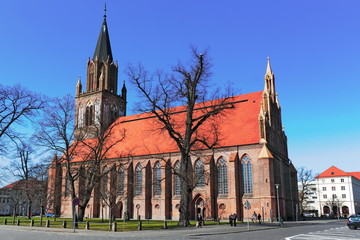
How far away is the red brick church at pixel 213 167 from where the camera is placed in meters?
42.5

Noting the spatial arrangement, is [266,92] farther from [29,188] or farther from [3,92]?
[29,188]

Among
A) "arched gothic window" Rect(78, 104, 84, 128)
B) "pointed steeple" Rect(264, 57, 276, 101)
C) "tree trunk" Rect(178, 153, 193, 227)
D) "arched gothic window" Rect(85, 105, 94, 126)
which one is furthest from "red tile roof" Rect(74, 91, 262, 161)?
"tree trunk" Rect(178, 153, 193, 227)

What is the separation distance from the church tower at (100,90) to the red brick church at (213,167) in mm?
191

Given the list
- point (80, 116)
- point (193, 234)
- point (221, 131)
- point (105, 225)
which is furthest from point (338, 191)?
point (193, 234)

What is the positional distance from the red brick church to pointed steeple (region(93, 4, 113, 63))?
7.5 inches

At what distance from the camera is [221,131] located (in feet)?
160

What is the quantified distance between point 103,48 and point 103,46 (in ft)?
1.35

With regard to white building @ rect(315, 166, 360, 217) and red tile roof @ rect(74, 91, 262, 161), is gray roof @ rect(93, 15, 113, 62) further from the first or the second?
white building @ rect(315, 166, 360, 217)

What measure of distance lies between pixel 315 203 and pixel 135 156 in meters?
102

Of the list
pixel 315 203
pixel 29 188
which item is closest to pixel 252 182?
pixel 29 188

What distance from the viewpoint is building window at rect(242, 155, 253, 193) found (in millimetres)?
43250

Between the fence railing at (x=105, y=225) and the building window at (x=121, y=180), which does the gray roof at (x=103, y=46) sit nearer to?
the building window at (x=121, y=180)

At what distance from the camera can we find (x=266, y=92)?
46.2 m

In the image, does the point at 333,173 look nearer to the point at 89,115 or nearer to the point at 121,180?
the point at 121,180
